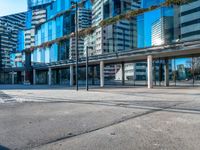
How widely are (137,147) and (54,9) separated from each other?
9506 centimetres

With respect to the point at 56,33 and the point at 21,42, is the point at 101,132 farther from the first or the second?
the point at 21,42

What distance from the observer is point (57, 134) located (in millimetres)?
6059

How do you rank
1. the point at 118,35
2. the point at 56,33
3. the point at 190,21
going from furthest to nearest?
the point at 56,33 → the point at 190,21 → the point at 118,35

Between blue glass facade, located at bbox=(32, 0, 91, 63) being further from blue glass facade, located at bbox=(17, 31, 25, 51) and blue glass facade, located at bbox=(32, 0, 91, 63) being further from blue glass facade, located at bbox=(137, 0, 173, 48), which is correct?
blue glass facade, located at bbox=(137, 0, 173, 48)

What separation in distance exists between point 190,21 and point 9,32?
4316 inches

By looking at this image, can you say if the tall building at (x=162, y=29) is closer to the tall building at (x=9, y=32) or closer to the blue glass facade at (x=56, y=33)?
the blue glass facade at (x=56, y=33)

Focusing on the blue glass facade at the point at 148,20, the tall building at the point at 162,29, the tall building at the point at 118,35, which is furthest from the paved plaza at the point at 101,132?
the blue glass facade at the point at 148,20

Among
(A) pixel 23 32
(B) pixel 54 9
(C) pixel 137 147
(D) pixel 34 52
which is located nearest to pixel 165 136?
(C) pixel 137 147

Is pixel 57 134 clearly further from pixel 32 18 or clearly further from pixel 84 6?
pixel 32 18

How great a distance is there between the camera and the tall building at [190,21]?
42688mm

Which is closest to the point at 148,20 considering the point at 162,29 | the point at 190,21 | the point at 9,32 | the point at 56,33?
the point at 162,29

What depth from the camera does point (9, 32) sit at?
133000 mm

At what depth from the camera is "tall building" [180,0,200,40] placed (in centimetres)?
4269

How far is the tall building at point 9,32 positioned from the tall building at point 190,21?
87.6 metres
